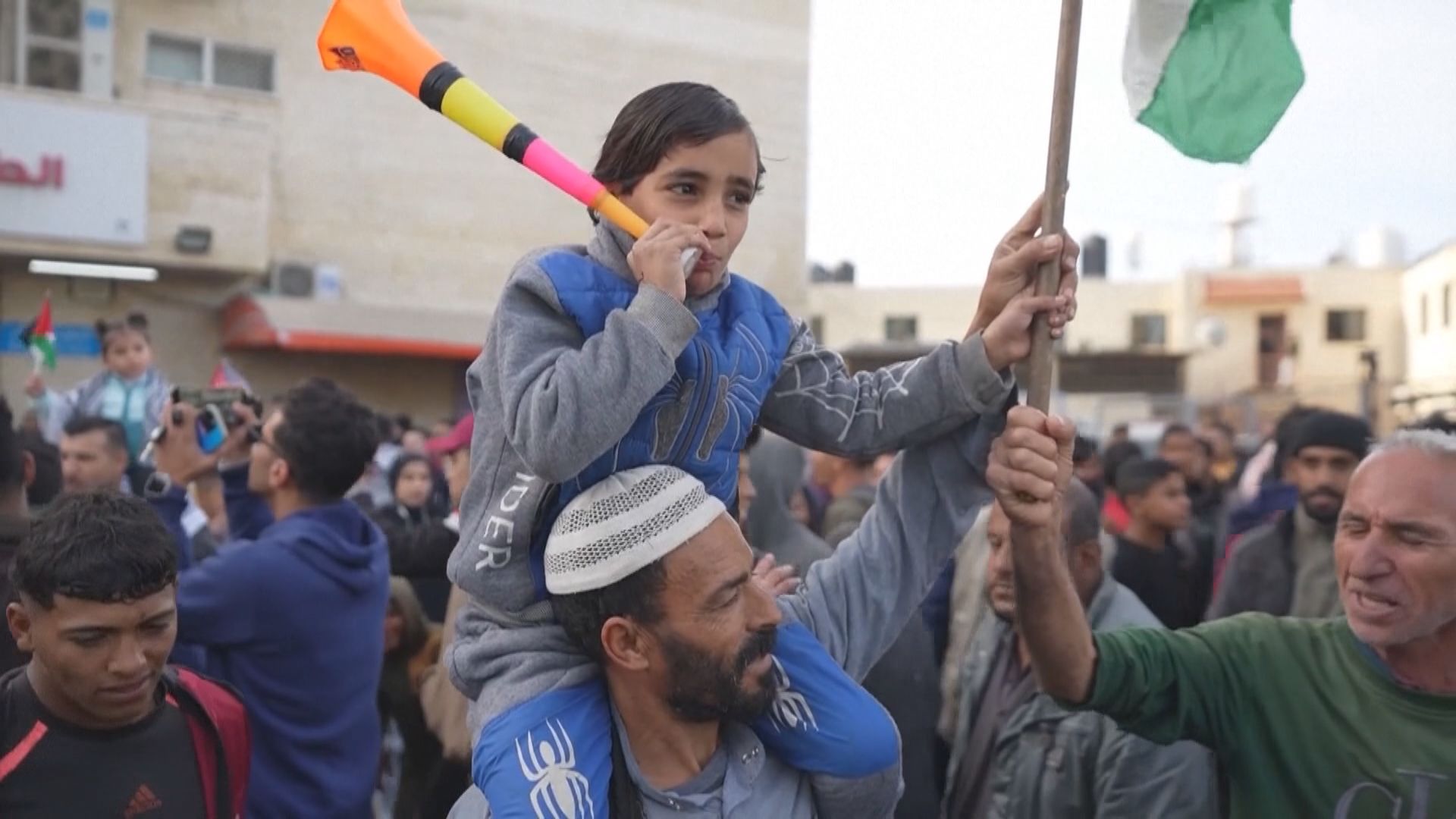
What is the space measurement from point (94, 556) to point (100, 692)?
0.92 ft

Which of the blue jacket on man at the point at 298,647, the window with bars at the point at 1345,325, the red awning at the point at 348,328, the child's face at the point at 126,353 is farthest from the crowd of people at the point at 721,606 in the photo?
the window with bars at the point at 1345,325

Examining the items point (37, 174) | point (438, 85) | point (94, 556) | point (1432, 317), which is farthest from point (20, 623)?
point (1432, 317)

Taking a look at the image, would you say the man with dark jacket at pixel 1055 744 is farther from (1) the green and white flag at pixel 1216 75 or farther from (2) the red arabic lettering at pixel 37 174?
(2) the red arabic lettering at pixel 37 174

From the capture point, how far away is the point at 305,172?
18.9 meters

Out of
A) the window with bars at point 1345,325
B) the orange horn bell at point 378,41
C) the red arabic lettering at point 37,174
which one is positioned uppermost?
the red arabic lettering at point 37,174

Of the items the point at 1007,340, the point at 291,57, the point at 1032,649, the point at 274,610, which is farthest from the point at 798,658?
the point at 291,57

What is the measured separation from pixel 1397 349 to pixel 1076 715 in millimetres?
39714

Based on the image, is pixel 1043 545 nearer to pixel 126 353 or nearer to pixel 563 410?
pixel 563 410

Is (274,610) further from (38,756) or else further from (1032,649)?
(1032,649)

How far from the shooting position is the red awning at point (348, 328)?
18.2 m

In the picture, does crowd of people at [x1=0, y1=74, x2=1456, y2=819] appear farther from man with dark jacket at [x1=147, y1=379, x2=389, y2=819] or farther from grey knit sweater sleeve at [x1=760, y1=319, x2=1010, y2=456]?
man with dark jacket at [x1=147, y1=379, x2=389, y2=819]

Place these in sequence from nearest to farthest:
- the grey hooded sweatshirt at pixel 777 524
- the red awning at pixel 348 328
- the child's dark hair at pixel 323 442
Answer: the child's dark hair at pixel 323 442, the grey hooded sweatshirt at pixel 777 524, the red awning at pixel 348 328

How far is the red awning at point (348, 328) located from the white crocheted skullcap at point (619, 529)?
1655 centimetres

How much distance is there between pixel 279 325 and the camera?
18.1 metres
